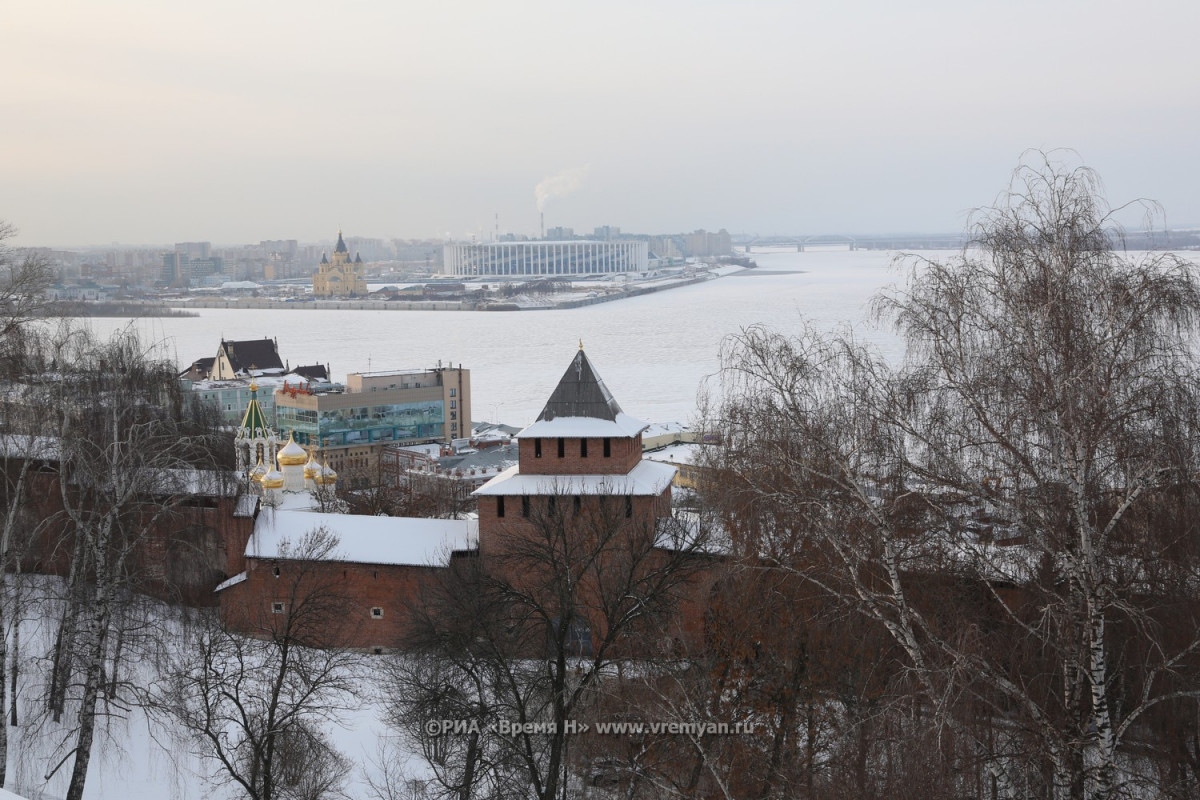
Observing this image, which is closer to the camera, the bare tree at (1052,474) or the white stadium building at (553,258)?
the bare tree at (1052,474)

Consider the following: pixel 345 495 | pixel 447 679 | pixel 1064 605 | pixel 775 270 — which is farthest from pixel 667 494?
pixel 775 270

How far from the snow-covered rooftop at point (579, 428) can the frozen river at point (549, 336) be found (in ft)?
45.6

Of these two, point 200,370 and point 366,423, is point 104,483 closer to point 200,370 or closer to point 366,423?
point 366,423

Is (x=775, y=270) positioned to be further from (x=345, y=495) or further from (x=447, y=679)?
(x=447, y=679)

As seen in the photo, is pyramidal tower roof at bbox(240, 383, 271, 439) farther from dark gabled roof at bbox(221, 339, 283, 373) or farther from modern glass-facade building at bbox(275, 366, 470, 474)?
dark gabled roof at bbox(221, 339, 283, 373)

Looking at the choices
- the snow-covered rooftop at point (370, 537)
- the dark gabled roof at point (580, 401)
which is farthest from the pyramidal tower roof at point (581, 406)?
the snow-covered rooftop at point (370, 537)

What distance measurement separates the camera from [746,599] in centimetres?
993

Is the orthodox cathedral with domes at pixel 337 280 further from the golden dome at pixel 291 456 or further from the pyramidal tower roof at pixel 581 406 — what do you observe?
the pyramidal tower roof at pixel 581 406

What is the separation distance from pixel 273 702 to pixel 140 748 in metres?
2.51

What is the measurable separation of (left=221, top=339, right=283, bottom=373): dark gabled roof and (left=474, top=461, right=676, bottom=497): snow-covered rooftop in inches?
1549

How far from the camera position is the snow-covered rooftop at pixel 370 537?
46.1ft

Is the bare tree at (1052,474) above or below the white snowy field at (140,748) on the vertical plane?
above

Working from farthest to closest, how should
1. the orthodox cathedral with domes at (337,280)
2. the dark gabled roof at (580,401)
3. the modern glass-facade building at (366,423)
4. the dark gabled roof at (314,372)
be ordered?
the orthodox cathedral with domes at (337,280) → the dark gabled roof at (314,372) → the modern glass-facade building at (366,423) → the dark gabled roof at (580,401)

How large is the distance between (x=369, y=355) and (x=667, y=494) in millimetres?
51606
